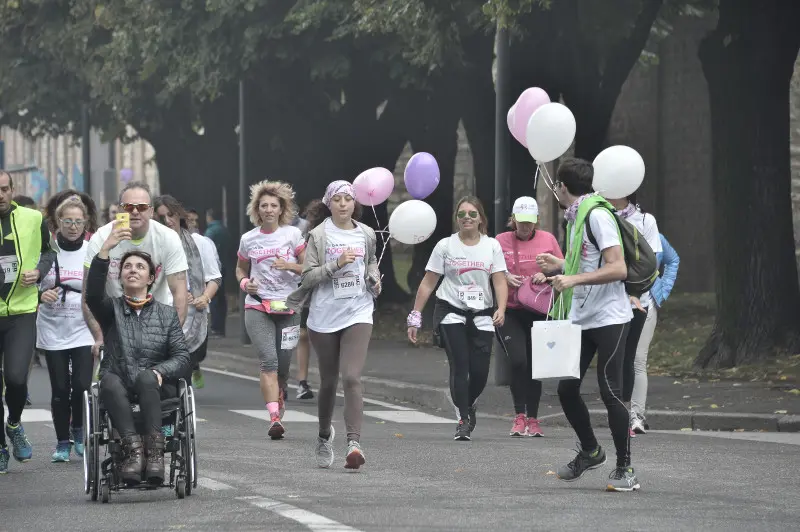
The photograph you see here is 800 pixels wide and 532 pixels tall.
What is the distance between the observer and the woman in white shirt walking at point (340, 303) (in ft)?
35.5

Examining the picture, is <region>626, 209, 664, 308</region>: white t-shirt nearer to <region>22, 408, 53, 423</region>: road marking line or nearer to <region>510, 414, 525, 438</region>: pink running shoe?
<region>510, 414, 525, 438</region>: pink running shoe

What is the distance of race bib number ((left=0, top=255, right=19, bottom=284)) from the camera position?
10.8 meters

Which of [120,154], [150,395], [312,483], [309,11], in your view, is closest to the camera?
[150,395]

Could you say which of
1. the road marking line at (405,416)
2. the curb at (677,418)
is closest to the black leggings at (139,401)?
the curb at (677,418)

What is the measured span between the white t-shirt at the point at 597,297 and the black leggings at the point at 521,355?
380 centimetres

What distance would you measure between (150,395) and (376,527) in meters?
1.61

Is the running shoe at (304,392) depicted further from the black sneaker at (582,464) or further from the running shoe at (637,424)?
the black sneaker at (582,464)

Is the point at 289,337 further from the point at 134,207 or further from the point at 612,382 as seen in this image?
the point at 612,382

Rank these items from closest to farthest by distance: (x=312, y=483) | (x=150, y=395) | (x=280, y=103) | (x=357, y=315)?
(x=150, y=395) < (x=312, y=483) < (x=357, y=315) < (x=280, y=103)

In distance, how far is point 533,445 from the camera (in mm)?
12539

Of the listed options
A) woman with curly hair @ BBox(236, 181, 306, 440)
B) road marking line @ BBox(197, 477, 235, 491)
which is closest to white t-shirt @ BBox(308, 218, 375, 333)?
road marking line @ BBox(197, 477, 235, 491)

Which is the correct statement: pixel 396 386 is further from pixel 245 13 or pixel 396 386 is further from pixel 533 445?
pixel 245 13

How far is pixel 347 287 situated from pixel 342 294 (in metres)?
0.05

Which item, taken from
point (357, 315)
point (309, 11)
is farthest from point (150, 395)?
point (309, 11)
